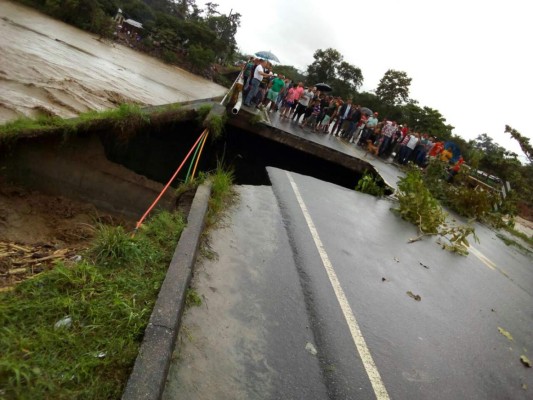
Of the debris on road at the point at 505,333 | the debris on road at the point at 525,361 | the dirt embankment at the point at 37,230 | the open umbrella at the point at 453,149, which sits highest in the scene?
the open umbrella at the point at 453,149

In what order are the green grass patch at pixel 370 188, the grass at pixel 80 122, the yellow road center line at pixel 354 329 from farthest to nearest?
1. the green grass patch at pixel 370 188
2. the grass at pixel 80 122
3. the yellow road center line at pixel 354 329

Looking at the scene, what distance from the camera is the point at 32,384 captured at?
6.55 feet

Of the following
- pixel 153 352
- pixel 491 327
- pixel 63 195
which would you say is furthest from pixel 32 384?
pixel 63 195

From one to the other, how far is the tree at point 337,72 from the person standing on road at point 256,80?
38.4 metres

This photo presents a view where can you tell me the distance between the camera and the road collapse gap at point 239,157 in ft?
34.1

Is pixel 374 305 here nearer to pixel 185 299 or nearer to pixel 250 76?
pixel 185 299

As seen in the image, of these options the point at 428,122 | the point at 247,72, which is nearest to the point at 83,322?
the point at 247,72

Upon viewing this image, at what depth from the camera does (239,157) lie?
12.5 meters

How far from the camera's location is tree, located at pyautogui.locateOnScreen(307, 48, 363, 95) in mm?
49000

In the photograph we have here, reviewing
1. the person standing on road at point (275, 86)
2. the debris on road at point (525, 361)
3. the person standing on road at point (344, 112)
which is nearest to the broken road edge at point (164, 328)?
the debris on road at point (525, 361)

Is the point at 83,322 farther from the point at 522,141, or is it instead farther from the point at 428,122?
the point at 428,122

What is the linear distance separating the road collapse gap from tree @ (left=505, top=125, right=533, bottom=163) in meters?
17.9

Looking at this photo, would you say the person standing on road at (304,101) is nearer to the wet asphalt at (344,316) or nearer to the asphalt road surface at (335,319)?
the wet asphalt at (344,316)

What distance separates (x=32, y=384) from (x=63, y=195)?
6.55 metres
